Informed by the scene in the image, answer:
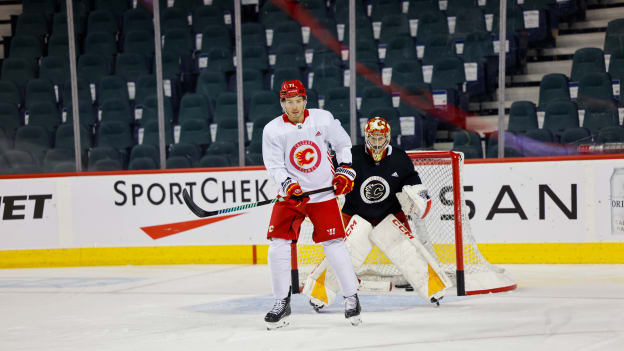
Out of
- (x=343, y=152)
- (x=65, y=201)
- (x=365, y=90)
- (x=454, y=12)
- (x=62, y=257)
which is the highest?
(x=454, y=12)

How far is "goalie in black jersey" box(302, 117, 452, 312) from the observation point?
5047 millimetres

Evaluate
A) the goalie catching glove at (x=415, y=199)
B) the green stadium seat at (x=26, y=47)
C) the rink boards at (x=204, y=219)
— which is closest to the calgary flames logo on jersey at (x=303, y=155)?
the goalie catching glove at (x=415, y=199)

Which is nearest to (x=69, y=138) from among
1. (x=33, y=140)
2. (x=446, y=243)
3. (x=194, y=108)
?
(x=33, y=140)

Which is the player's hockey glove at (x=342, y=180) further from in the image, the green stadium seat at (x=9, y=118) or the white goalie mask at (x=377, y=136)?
the green stadium seat at (x=9, y=118)

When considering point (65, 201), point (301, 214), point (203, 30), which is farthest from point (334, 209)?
point (203, 30)

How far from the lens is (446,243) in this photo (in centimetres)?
663

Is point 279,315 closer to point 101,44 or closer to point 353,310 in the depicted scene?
point 353,310

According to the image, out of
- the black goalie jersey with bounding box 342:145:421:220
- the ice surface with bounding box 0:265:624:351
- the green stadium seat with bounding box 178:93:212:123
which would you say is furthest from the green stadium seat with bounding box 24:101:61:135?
the black goalie jersey with bounding box 342:145:421:220

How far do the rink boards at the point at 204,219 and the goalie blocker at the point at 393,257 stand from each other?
214 centimetres

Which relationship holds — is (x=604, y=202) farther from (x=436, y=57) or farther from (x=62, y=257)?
(x=62, y=257)

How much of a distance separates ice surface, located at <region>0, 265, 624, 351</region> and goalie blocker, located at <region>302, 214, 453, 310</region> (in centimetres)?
14

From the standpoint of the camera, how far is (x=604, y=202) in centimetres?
685

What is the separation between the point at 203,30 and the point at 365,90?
260cm

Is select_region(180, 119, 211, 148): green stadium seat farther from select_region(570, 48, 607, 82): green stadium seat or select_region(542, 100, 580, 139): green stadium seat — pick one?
select_region(570, 48, 607, 82): green stadium seat
